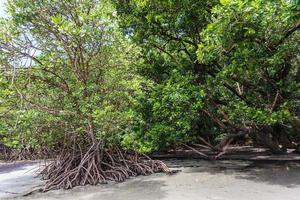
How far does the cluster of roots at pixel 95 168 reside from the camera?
22.9 ft

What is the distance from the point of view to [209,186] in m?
6.14

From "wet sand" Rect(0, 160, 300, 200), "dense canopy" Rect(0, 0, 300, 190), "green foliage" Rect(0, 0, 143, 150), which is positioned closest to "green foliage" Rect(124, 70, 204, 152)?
"dense canopy" Rect(0, 0, 300, 190)

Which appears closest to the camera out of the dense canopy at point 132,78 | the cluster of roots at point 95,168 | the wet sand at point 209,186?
the wet sand at point 209,186

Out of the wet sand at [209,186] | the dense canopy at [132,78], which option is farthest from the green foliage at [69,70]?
the wet sand at [209,186]

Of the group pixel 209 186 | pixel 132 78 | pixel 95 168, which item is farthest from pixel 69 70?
pixel 209 186

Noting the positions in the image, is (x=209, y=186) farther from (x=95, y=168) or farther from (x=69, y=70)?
(x=69, y=70)

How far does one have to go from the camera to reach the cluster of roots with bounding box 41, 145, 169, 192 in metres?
6.97

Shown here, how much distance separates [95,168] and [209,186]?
8.12 ft

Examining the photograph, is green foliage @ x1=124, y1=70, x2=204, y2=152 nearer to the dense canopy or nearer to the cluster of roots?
the dense canopy

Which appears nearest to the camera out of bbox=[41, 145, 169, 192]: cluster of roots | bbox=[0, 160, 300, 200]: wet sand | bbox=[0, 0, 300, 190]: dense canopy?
bbox=[0, 160, 300, 200]: wet sand

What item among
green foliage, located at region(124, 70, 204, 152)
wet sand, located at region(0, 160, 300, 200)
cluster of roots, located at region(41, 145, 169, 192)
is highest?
green foliage, located at region(124, 70, 204, 152)

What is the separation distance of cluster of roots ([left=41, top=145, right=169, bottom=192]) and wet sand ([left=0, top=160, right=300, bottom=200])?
281 mm

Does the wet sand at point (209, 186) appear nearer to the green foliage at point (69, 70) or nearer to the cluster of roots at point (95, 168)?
the cluster of roots at point (95, 168)

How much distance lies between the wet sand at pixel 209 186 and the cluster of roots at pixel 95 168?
281mm
